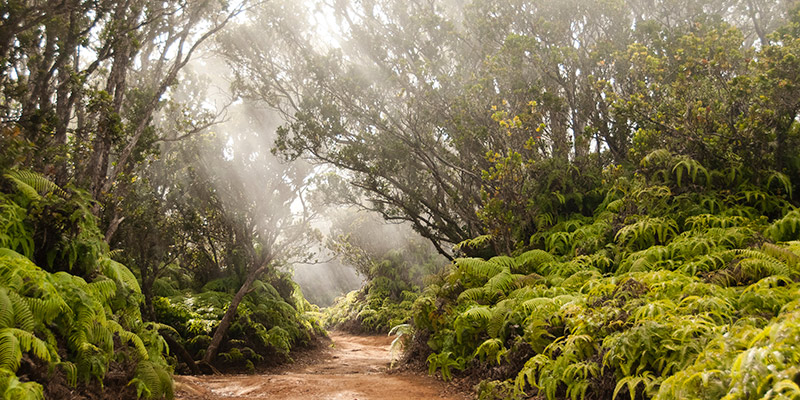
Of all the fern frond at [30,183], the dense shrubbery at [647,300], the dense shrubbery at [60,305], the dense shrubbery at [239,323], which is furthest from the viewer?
the dense shrubbery at [239,323]

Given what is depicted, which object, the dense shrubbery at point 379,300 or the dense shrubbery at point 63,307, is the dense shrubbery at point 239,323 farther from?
the dense shrubbery at point 379,300

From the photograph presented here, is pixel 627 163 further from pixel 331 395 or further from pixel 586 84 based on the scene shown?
pixel 331 395

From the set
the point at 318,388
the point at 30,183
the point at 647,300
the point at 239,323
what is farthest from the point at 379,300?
the point at 647,300

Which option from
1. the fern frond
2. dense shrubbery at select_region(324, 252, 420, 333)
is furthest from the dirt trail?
dense shrubbery at select_region(324, 252, 420, 333)

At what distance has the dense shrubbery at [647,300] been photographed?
3066 millimetres

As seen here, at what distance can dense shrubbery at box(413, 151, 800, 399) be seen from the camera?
3.07m

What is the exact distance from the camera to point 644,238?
6.94m

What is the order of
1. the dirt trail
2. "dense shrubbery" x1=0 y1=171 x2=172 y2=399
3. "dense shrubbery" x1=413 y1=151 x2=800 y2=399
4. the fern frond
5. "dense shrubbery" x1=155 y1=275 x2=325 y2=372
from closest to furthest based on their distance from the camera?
"dense shrubbery" x1=413 y1=151 x2=800 y2=399 < "dense shrubbery" x1=0 y1=171 x2=172 y2=399 < the fern frond < the dirt trail < "dense shrubbery" x1=155 y1=275 x2=325 y2=372

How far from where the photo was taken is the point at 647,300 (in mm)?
4465

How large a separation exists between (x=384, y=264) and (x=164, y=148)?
11134mm

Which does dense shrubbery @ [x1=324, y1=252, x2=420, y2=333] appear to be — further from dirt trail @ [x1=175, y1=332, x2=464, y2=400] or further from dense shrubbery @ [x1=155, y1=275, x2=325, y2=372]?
dirt trail @ [x1=175, y1=332, x2=464, y2=400]

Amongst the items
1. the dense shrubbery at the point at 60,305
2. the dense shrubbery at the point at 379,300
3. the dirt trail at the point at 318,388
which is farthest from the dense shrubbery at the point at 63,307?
the dense shrubbery at the point at 379,300

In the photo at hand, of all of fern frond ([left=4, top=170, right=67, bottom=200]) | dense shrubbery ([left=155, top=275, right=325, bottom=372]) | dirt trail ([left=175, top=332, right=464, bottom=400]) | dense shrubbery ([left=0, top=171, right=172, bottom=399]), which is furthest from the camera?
dense shrubbery ([left=155, top=275, right=325, bottom=372])

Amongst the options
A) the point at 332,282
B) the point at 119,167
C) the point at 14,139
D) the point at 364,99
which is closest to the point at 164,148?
the point at 364,99
